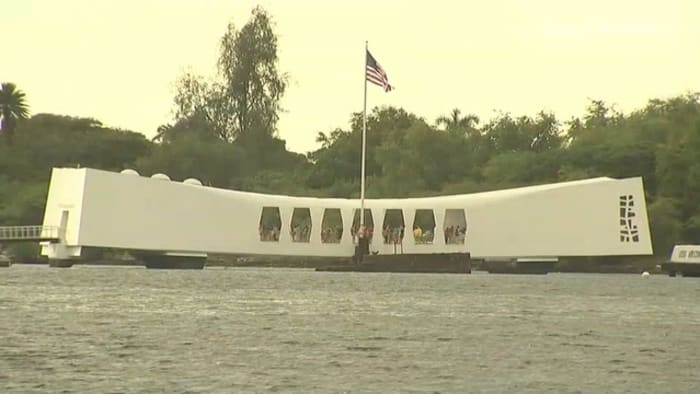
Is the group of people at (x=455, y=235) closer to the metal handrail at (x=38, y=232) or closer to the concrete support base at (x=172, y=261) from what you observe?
the concrete support base at (x=172, y=261)

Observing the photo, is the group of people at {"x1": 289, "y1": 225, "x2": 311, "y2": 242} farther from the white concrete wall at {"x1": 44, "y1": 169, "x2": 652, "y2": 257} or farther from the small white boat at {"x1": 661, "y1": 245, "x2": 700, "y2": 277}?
the small white boat at {"x1": 661, "y1": 245, "x2": 700, "y2": 277}

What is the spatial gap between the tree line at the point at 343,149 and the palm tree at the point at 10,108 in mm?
75

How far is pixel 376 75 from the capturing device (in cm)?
8062

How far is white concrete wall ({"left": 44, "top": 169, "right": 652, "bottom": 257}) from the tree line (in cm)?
1090

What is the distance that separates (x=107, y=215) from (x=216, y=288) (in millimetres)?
20140

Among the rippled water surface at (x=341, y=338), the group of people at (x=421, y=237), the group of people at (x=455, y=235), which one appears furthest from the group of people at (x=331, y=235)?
the rippled water surface at (x=341, y=338)

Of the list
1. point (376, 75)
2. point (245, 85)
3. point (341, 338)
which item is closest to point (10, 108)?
point (245, 85)

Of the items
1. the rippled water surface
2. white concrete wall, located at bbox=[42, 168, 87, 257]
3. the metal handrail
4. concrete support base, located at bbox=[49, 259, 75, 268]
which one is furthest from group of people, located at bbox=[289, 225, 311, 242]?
the rippled water surface

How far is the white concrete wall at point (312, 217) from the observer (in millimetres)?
85812

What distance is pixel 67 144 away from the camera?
129 m

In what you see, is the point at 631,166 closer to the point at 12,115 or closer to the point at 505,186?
the point at 505,186

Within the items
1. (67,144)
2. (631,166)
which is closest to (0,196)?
(67,144)

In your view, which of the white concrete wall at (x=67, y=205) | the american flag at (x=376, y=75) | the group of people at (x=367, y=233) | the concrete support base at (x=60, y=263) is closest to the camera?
the american flag at (x=376, y=75)

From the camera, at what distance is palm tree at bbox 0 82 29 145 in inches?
5256
